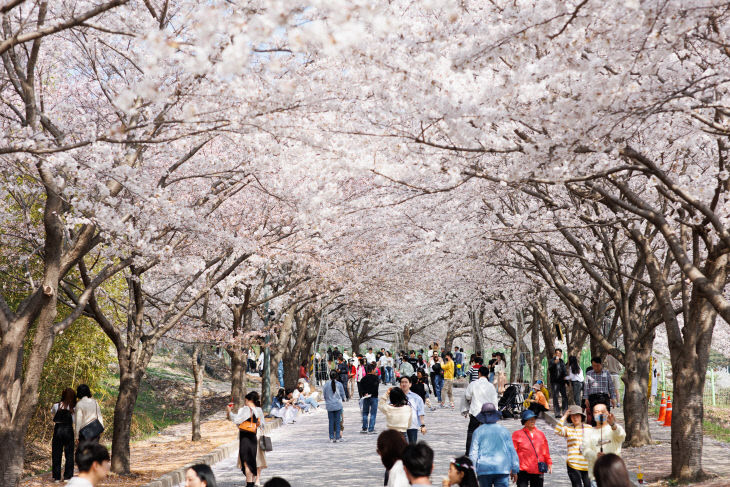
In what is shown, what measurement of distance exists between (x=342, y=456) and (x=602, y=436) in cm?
742

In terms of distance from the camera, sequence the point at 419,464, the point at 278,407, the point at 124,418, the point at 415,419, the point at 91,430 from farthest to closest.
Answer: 1. the point at 278,407
2. the point at 124,418
3. the point at 91,430
4. the point at 415,419
5. the point at 419,464

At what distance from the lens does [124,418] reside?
12.8 metres

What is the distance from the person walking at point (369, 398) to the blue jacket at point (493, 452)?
9.66 m

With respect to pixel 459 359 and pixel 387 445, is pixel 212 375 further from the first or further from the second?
pixel 387 445

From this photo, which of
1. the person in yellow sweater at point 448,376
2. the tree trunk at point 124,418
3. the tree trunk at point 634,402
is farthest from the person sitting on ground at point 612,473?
the person in yellow sweater at point 448,376

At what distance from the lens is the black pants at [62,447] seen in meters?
12.2

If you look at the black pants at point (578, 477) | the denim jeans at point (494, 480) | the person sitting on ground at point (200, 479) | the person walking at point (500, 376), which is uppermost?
the person walking at point (500, 376)

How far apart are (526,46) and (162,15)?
16.0ft

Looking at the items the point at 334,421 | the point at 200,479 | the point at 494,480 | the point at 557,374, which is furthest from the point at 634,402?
the point at 200,479

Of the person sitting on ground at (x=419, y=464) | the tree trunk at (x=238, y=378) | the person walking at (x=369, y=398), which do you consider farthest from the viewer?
the tree trunk at (x=238, y=378)

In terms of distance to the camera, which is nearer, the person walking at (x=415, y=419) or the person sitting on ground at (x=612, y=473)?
the person sitting on ground at (x=612, y=473)

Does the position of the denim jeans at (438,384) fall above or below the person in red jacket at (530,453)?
above

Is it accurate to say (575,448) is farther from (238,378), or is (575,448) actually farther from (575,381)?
(238,378)

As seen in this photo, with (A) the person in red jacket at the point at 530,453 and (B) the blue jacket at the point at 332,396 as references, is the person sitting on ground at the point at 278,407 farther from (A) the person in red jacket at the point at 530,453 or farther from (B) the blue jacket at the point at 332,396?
(A) the person in red jacket at the point at 530,453
